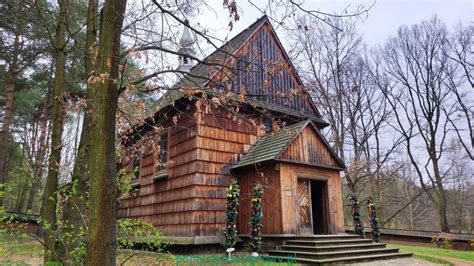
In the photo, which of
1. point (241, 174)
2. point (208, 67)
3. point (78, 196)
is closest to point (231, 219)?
point (241, 174)

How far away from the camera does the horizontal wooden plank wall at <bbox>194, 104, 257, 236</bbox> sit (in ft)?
32.6

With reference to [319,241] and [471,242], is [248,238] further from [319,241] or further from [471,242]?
[471,242]

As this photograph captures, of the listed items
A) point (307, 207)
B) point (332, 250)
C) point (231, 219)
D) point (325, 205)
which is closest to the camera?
point (332, 250)

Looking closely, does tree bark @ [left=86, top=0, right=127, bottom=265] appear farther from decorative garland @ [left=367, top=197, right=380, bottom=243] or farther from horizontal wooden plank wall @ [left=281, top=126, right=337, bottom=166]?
decorative garland @ [left=367, top=197, right=380, bottom=243]

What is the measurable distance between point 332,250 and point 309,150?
9.91 feet

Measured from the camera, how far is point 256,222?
8.98 m

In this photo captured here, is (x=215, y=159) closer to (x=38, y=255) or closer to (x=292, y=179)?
(x=292, y=179)

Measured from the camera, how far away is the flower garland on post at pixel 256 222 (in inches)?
351

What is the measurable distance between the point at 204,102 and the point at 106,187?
134 cm

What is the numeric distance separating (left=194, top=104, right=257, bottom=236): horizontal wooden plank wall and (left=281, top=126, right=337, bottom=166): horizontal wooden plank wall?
1.28m

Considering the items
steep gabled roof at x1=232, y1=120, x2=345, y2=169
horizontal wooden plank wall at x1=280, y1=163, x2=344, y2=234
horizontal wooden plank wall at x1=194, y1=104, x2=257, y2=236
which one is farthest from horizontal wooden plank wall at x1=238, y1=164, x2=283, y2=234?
horizontal wooden plank wall at x1=194, y1=104, x2=257, y2=236

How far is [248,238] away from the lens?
9.94 meters

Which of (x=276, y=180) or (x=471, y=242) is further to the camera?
(x=471, y=242)

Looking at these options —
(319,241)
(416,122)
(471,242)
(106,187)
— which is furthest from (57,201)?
(416,122)
